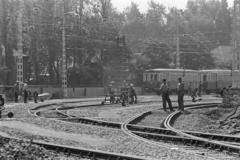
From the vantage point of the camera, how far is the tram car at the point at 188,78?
54.8 meters

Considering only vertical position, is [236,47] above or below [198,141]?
above

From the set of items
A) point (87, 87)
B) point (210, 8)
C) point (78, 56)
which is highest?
point (210, 8)

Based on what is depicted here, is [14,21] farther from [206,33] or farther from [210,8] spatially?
[210,8]

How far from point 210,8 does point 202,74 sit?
243ft

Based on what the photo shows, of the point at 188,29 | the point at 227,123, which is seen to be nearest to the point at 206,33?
the point at 188,29

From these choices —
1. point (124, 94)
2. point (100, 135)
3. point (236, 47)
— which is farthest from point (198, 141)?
point (124, 94)

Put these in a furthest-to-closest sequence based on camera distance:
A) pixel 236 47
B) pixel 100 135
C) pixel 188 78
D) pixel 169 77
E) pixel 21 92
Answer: pixel 188 78 → pixel 169 77 → pixel 21 92 → pixel 236 47 → pixel 100 135

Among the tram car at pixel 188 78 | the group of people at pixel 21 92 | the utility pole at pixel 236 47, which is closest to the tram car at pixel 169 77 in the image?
the tram car at pixel 188 78

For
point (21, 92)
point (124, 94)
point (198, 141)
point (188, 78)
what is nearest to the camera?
point (198, 141)

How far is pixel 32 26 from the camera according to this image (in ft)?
197

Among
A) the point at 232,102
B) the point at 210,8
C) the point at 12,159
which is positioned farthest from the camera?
the point at 210,8

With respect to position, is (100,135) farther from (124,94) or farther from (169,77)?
(169,77)

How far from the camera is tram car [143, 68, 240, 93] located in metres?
54.8

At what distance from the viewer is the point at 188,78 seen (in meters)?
56.6
